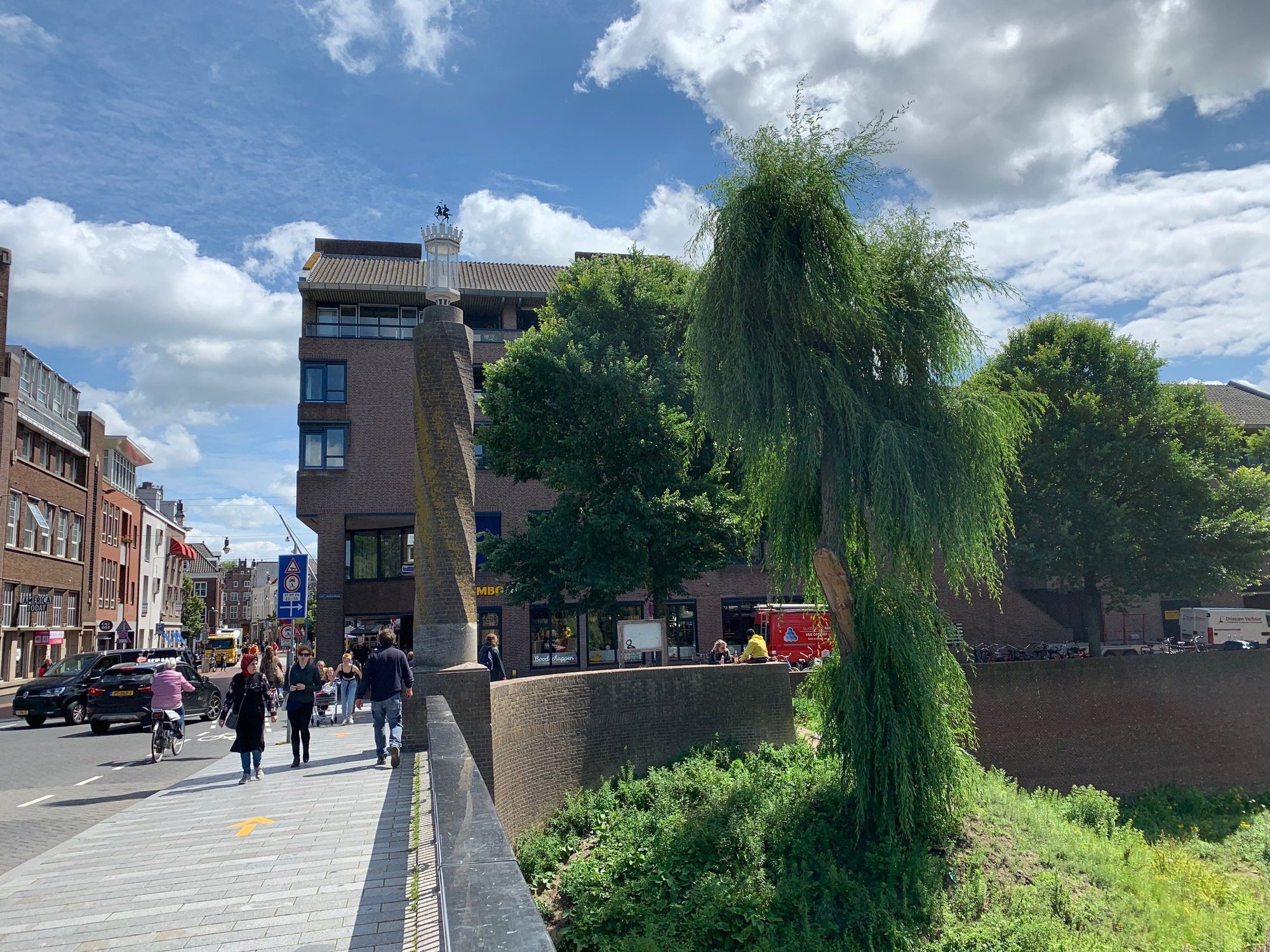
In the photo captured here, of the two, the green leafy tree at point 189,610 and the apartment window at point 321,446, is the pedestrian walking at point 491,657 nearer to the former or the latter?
the apartment window at point 321,446

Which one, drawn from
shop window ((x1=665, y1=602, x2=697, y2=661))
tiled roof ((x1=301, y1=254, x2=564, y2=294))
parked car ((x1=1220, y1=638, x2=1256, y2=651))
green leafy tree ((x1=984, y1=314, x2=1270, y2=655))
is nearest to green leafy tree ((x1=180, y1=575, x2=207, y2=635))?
tiled roof ((x1=301, y1=254, x2=564, y2=294))

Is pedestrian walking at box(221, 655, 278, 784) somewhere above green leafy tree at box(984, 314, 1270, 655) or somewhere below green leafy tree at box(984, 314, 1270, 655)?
below

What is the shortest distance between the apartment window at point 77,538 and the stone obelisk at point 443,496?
130 feet

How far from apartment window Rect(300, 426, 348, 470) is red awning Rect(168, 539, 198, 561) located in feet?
135

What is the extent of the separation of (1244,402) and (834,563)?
181 feet

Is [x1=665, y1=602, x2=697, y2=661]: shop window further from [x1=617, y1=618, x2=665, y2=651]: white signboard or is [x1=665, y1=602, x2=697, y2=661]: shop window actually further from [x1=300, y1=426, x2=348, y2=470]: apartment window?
[x1=617, y1=618, x2=665, y2=651]: white signboard

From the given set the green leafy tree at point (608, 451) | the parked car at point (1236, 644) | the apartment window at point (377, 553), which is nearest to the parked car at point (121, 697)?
the green leafy tree at point (608, 451)

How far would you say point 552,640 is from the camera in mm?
38500

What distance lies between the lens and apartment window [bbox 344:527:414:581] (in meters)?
39.2

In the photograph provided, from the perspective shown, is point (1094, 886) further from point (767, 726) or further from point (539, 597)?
point (539, 597)

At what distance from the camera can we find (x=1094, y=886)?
46.1ft

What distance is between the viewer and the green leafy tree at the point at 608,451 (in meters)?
23.8

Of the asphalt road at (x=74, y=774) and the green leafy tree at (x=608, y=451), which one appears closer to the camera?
the asphalt road at (x=74, y=774)

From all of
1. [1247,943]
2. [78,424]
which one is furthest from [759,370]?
[78,424]
